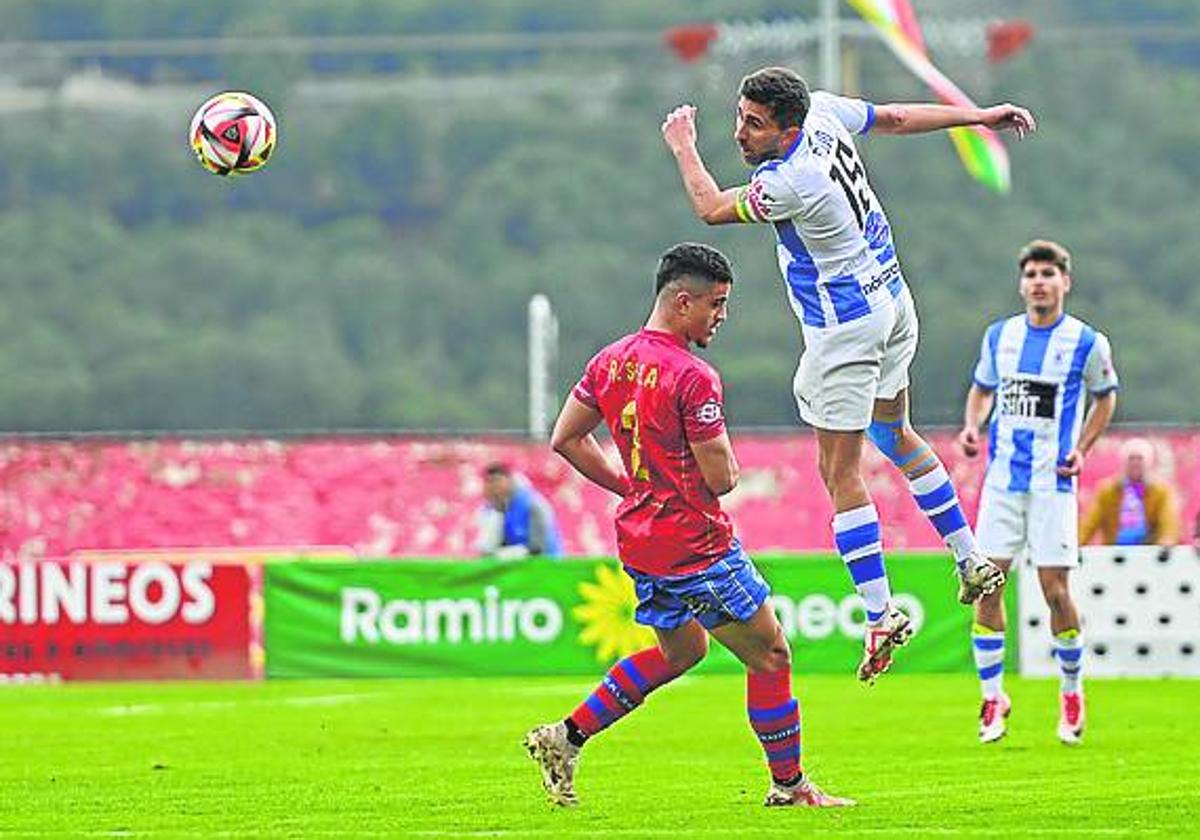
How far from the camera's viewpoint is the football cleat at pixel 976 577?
39.6ft

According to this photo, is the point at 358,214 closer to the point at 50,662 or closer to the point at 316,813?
the point at 50,662

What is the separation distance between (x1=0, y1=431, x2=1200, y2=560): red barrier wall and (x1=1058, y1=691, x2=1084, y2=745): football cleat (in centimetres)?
1975

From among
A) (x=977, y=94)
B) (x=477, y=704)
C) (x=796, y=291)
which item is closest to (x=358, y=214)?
(x=977, y=94)

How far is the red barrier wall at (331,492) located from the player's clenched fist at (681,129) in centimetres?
2325

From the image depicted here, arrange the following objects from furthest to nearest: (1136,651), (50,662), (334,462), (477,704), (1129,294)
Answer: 1. (1129,294)
2. (334,462)
3. (50,662)
4. (1136,651)
5. (477,704)

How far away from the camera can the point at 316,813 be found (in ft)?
36.0

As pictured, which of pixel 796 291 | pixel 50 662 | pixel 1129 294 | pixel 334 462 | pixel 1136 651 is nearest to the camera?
pixel 796 291

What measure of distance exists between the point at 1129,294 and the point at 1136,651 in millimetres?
49144

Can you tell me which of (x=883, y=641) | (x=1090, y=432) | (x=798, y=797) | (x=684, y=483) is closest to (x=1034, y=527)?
(x=1090, y=432)

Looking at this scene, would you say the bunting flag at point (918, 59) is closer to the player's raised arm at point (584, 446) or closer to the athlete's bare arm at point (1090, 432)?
the athlete's bare arm at point (1090, 432)

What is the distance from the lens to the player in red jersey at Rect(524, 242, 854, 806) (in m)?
10.4

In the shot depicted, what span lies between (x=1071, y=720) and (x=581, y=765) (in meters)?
2.79

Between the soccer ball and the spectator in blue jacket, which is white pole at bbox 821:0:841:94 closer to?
the spectator in blue jacket

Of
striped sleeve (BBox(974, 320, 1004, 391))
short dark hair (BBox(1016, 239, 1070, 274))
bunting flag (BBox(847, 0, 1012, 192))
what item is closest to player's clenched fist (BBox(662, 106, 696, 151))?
short dark hair (BBox(1016, 239, 1070, 274))
